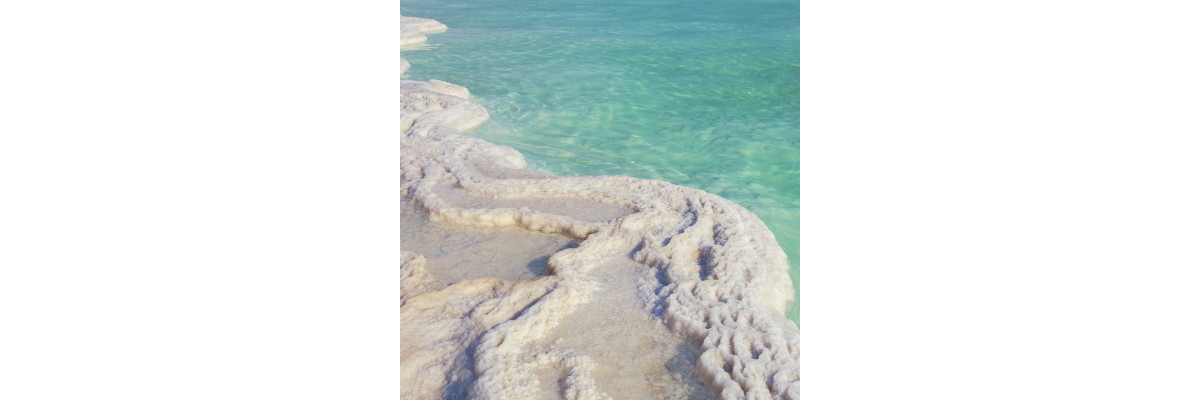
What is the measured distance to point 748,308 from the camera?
2242mm

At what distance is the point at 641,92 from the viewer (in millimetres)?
6738

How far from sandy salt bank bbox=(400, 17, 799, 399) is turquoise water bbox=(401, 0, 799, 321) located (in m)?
0.46

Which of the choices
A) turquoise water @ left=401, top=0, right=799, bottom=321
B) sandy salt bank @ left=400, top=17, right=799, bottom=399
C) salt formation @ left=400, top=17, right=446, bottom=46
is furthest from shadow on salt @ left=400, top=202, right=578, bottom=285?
salt formation @ left=400, top=17, right=446, bottom=46

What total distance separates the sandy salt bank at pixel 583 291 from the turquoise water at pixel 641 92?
1.49 feet

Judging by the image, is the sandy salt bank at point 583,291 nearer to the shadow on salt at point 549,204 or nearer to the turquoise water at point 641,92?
the shadow on salt at point 549,204

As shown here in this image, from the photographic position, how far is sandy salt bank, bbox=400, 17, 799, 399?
1875 mm

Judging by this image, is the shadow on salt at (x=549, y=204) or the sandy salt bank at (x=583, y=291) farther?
the shadow on salt at (x=549, y=204)

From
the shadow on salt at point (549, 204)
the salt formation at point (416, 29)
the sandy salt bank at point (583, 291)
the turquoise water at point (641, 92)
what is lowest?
the sandy salt bank at point (583, 291)

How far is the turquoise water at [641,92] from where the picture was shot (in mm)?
4578

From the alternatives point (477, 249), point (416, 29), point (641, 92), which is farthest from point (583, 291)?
point (416, 29)

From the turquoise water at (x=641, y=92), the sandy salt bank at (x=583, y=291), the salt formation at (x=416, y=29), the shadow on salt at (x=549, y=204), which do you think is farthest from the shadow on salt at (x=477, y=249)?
the salt formation at (x=416, y=29)

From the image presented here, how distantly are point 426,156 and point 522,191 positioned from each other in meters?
0.81

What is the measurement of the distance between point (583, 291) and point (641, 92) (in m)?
4.65
